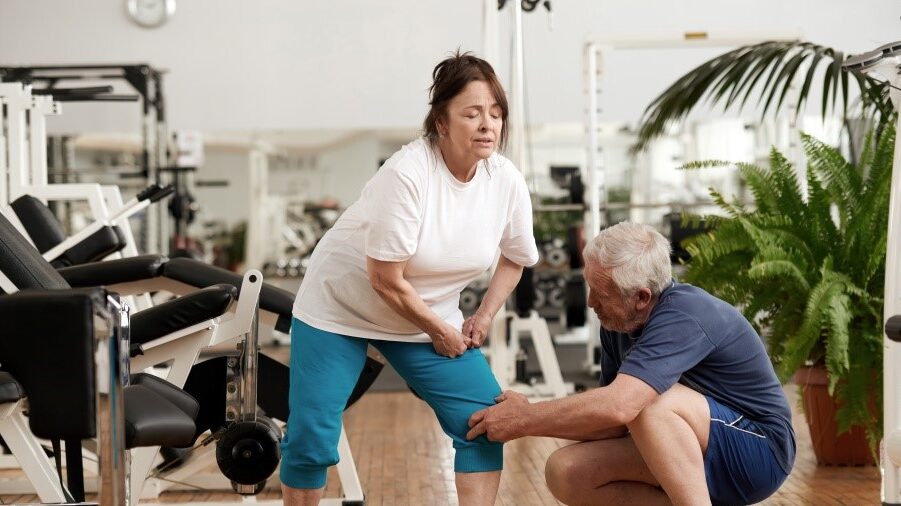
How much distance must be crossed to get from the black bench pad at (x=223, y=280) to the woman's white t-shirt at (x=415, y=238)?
0.80 m

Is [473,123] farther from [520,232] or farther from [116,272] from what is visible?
[116,272]

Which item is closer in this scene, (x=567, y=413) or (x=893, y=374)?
(x=893, y=374)

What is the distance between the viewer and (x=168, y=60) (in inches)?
319

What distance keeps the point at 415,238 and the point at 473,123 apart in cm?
27

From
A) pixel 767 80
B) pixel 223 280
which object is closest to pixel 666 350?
pixel 223 280

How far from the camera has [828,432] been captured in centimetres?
377

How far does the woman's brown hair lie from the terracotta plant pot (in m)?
1.93

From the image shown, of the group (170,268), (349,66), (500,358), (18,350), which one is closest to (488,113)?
(18,350)

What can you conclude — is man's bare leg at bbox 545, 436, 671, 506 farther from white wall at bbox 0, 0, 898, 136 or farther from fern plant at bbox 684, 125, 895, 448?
→ white wall at bbox 0, 0, 898, 136

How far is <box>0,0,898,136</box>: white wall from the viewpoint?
8094 millimetres

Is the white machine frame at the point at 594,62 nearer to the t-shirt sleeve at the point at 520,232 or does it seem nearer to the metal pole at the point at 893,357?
the t-shirt sleeve at the point at 520,232

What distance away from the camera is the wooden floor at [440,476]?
133 inches

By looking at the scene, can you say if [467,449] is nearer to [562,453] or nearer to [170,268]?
A: [562,453]

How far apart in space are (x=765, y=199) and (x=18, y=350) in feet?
8.57
